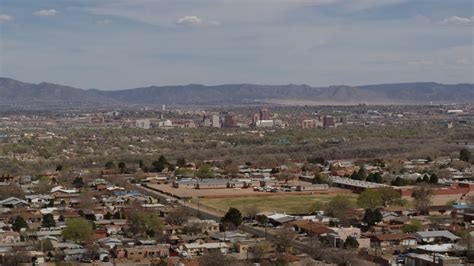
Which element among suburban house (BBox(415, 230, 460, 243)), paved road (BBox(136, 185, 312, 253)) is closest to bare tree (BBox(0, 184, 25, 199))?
paved road (BBox(136, 185, 312, 253))

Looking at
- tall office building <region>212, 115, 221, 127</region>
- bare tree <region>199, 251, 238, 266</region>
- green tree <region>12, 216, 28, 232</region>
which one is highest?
Answer: bare tree <region>199, 251, 238, 266</region>

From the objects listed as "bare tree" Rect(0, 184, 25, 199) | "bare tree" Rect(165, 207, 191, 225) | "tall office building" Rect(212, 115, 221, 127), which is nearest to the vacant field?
"bare tree" Rect(165, 207, 191, 225)

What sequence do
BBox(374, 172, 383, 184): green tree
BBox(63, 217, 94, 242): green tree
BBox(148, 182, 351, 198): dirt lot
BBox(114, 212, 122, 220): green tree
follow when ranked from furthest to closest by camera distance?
BBox(374, 172, 383, 184): green tree < BBox(148, 182, 351, 198): dirt lot < BBox(114, 212, 122, 220): green tree < BBox(63, 217, 94, 242): green tree

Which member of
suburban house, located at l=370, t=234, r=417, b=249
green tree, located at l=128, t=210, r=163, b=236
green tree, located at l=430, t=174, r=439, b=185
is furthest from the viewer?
green tree, located at l=430, t=174, r=439, b=185

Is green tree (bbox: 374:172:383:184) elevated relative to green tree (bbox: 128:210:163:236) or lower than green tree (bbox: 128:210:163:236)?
lower

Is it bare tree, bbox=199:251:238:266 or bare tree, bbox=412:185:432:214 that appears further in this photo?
bare tree, bbox=412:185:432:214

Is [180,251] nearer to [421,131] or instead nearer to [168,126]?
[421,131]

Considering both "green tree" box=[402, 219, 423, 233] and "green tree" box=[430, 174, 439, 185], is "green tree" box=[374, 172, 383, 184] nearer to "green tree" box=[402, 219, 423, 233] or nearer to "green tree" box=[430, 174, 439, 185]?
"green tree" box=[430, 174, 439, 185]

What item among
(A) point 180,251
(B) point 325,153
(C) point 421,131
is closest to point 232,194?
(A) point 180,251
